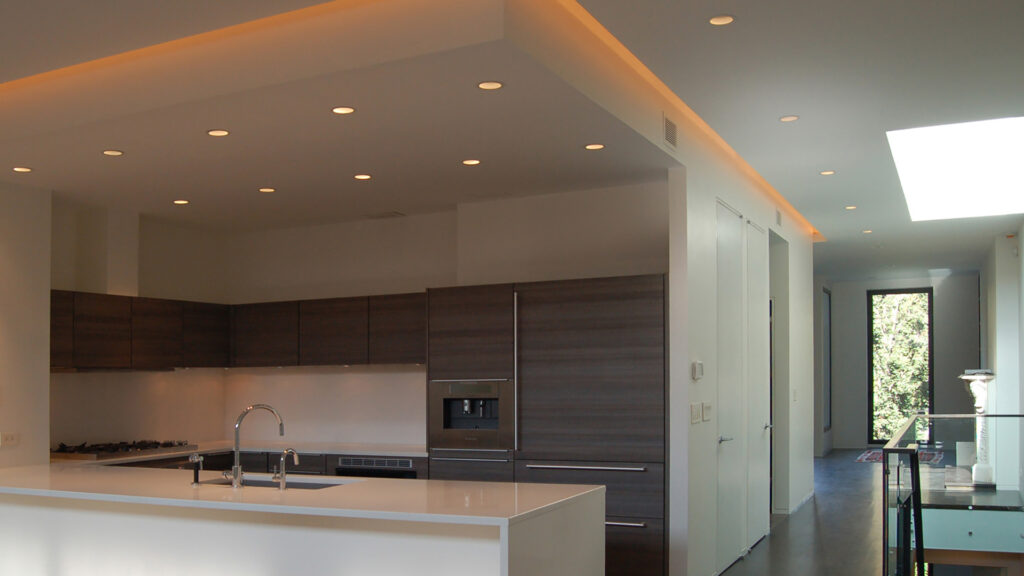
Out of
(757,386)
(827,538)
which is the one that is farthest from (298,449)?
(827,538)

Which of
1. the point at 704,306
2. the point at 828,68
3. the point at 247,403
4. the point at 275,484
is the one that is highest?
the point at 828,68

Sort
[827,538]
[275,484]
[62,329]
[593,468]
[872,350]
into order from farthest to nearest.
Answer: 1. [872,350]
2. [827,538]
3. [62,329]
4. [593,468]
5. [275,484]

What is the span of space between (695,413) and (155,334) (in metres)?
3.89

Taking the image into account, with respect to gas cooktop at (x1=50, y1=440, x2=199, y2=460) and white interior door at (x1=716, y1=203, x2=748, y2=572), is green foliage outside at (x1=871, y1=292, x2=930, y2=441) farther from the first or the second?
gas cooktop at (x1=50, y1=440, x2=199, y2=460)

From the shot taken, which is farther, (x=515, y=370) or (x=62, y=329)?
(x=62, y=329)

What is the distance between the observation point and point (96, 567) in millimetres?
4184

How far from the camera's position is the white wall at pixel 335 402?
6.88 meters

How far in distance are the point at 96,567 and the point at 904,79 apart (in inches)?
178

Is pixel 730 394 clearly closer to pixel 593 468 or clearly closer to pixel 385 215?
pixel 593 468

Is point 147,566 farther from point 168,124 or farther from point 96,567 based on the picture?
point 168,124

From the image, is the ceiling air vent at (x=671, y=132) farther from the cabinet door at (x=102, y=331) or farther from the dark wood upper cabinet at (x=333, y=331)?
the cabinet door at (x=102, y=331)

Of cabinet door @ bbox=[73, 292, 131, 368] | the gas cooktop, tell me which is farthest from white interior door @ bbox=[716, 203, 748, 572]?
cabinet door @ bbox=[73, 292, 131, 368]

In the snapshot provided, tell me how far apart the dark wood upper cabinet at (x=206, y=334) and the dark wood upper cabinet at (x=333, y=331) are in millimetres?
695

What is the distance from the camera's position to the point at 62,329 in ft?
19.0
